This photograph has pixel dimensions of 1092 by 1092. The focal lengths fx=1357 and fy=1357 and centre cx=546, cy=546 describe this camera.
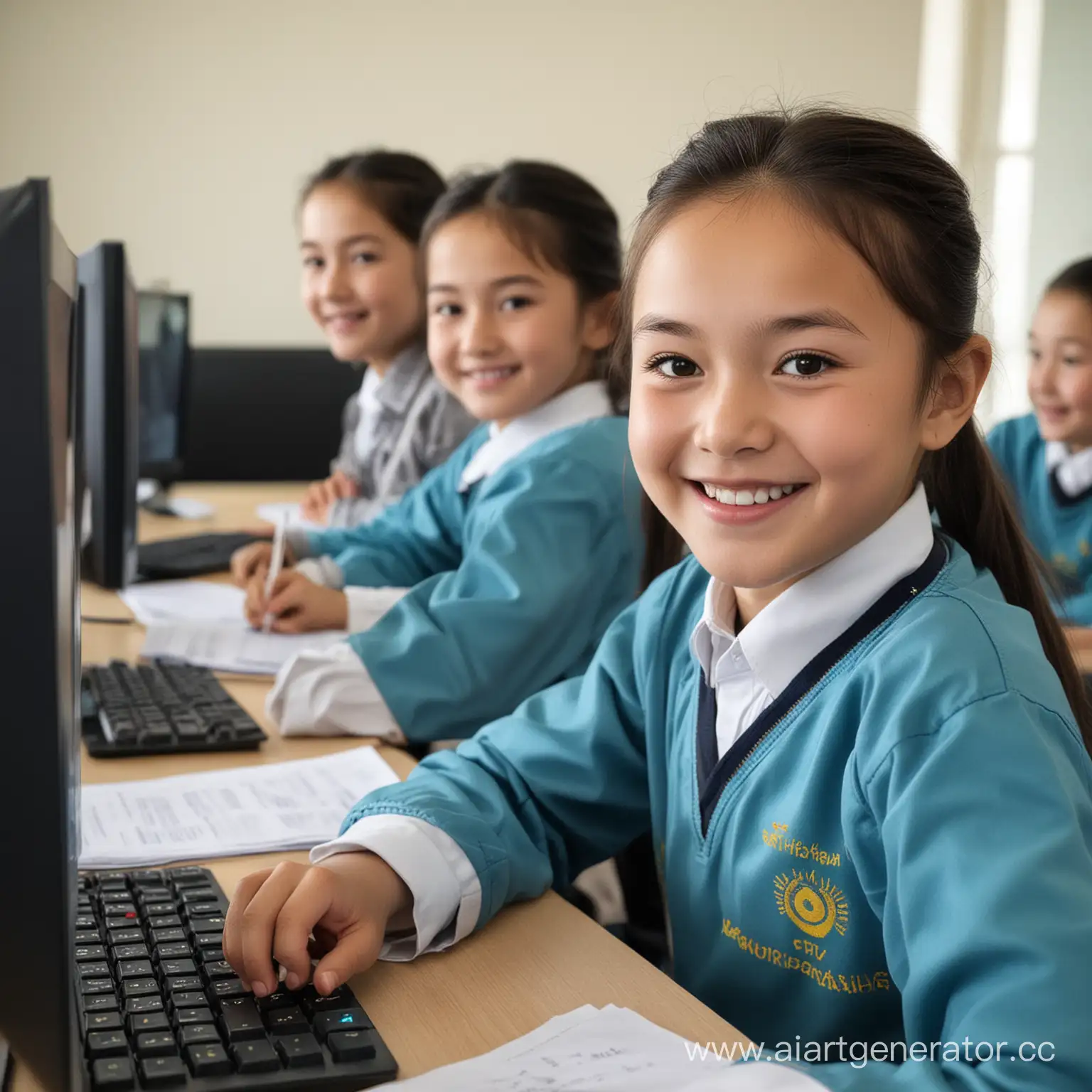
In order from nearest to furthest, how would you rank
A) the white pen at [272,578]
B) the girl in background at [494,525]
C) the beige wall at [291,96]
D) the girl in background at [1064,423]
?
the girl in background at [494,525] < the white pen at [272,578] < the girl in background at [1064,423] < the beige wall at [291,96]

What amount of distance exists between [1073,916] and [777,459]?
307 millimetres

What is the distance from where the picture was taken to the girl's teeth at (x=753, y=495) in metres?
0.82

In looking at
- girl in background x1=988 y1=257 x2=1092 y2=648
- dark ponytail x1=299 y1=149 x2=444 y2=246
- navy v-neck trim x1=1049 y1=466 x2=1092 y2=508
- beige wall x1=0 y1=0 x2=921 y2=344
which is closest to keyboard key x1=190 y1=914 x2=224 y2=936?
dark ponytail x1=299 y1=149 x2=444 y2=246

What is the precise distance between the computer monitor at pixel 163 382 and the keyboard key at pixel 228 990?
1855 mm

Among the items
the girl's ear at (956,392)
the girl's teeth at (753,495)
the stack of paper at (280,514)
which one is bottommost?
the stack of paper at (280,514)

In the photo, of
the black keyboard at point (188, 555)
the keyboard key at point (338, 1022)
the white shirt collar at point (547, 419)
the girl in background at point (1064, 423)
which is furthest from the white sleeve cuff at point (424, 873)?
the girl in background at point (1064, 423)

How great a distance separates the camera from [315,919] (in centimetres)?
72

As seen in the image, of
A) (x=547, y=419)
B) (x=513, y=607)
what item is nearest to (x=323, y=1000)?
(x=513, y=607)

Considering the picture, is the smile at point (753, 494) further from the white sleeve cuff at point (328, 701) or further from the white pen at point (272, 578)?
the white pen at point (272, 578)

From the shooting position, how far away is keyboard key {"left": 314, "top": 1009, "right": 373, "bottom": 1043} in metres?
0.63

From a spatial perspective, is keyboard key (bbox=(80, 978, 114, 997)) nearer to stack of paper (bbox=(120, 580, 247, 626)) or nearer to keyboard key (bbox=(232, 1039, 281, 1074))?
keyboard key (bbox=(232, 1039, 281, 1074))

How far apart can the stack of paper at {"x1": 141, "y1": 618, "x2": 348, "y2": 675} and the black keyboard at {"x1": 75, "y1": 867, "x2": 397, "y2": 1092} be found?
0.67 metres

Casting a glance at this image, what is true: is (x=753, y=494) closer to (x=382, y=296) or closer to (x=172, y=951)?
(x=172, y=951)

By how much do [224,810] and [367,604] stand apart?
62 centimetres
